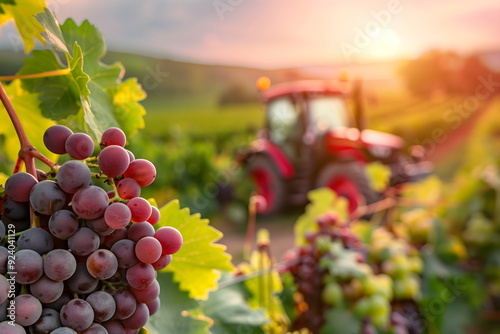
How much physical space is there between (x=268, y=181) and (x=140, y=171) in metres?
4.86

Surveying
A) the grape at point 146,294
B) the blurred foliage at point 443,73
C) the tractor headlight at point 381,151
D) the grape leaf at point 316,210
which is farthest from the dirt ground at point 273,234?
the blurred foliage at point 443,73

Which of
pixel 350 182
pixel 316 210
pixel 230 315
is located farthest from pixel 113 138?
pixel 350 182

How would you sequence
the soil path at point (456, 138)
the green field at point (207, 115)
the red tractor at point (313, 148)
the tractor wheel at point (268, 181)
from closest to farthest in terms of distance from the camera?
the red tractor at point (313, 148), the tractor wheel at point (268, 181), the soil path at point (456, 138), the green field at point (207, 115)

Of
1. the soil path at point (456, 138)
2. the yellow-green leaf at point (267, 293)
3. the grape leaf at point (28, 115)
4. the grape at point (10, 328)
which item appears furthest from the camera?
the soil path at point (456, 138)

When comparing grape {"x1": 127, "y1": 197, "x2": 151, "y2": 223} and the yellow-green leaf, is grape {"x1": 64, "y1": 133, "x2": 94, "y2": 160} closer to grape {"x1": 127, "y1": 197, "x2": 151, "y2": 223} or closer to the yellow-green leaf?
grape {"x1": 127, "y1": 197, "x2": 151, "y2": 223}

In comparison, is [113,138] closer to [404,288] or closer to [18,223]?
[18,223]

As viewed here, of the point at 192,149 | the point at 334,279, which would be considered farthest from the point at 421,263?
the point at 192,149

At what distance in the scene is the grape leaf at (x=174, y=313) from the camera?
0.50 meters

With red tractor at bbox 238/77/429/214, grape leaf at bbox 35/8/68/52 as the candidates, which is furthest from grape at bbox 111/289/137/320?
red tractor at bbox 238/77/429/214

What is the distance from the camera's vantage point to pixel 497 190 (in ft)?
6.39

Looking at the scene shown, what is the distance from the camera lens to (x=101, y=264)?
1.09ft

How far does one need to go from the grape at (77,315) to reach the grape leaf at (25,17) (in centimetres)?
24

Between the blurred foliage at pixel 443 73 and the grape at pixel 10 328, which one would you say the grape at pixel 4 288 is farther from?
the blurred foliage at pixel 443 73

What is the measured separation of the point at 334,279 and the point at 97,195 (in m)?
0.78
